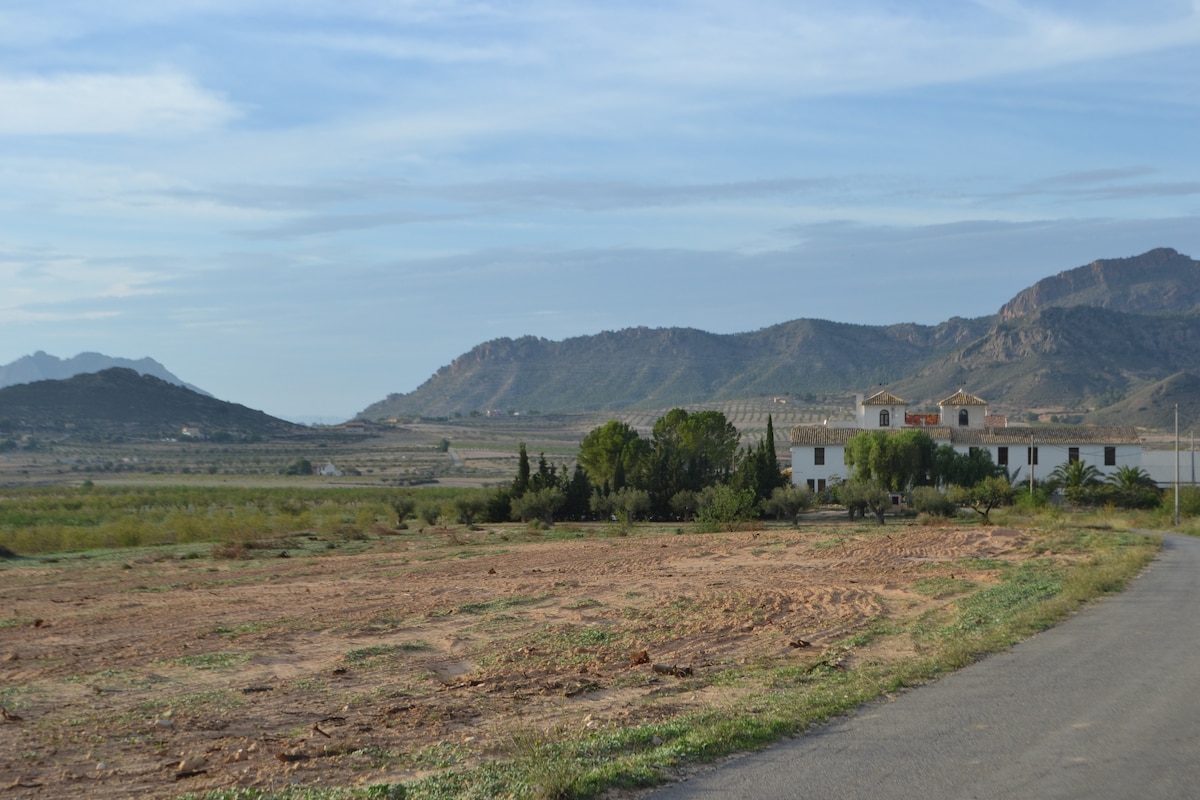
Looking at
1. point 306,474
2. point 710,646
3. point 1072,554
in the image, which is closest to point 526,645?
point 710,646

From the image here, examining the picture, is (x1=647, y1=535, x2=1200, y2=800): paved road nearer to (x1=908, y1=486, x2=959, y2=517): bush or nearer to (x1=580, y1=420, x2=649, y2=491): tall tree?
(x1=908, y1=486, x2=959, y2=517): bush

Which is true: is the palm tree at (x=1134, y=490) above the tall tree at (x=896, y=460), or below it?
below

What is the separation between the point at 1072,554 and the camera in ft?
99.3

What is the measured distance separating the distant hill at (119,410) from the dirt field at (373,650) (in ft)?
322

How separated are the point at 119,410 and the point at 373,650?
126m

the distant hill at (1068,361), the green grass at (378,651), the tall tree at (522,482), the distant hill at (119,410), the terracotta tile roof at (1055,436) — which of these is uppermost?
the distant hill at (1068,361)

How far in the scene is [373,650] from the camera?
15.4 m

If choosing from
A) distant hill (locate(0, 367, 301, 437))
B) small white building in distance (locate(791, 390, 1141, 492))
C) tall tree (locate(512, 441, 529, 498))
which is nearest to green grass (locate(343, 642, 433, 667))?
tall tree (locate(512, 441, 529, 498))

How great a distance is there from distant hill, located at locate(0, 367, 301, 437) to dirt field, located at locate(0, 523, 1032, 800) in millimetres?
98113

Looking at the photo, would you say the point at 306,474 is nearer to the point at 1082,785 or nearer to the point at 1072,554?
the point at 1072,554

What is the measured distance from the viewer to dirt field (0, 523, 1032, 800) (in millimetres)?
9500

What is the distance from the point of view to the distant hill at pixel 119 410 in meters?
121

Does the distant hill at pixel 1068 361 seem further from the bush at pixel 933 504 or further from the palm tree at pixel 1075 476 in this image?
the bush at pixel 933 504

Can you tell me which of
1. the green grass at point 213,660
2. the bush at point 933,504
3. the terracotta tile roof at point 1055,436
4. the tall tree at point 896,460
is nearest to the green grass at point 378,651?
the green grass at point 213,660
